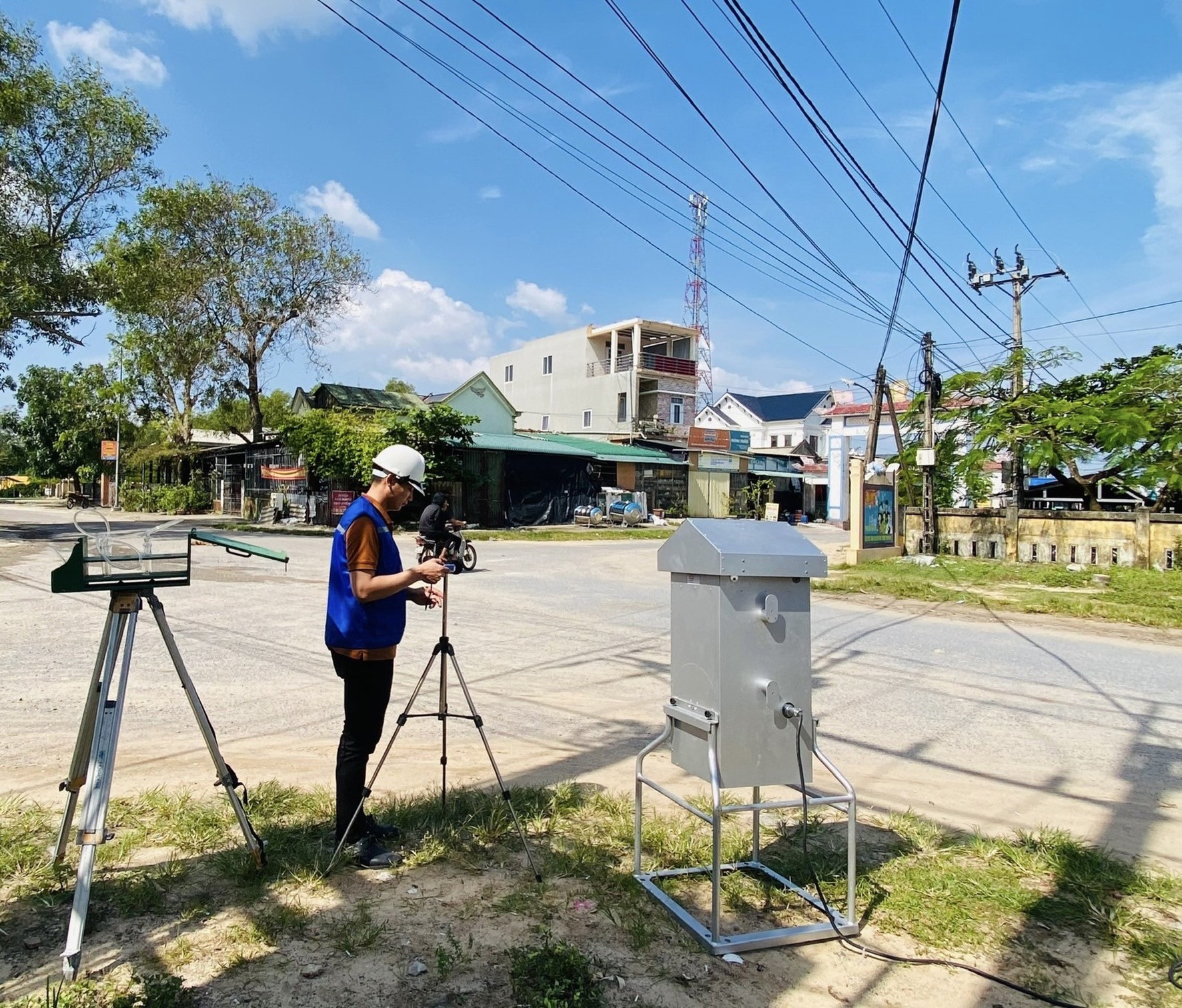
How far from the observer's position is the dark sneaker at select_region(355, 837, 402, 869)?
3.50 metres

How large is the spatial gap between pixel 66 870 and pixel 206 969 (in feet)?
3.35

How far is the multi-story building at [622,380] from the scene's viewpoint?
4738 cm

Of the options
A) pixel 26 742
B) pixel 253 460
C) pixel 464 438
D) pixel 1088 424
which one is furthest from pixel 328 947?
pixel 253 460

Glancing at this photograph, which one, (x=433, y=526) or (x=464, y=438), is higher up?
(x=464, y=438)

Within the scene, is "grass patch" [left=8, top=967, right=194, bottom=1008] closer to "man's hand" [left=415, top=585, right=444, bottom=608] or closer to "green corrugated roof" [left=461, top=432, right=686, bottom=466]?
"man's hand" [left=415, top=585, right=444, bottom=608]

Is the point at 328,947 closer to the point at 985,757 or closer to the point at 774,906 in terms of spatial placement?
the point at 774,906

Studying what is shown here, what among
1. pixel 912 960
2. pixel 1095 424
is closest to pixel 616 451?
pixel 1095 424

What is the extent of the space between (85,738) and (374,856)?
124 cm

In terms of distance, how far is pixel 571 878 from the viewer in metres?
3.51

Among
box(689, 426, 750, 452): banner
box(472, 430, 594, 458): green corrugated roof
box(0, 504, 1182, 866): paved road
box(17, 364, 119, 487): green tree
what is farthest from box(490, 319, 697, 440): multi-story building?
box(0, 504, 1182, 866): paved road

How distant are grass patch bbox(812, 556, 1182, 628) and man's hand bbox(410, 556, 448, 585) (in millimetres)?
11545

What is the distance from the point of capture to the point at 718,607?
→ 10.2 feet

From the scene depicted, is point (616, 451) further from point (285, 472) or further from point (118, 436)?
point (118, 436)

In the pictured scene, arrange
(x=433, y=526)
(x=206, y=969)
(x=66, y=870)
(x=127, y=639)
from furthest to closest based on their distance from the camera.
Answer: (x=433, y=526), (x=66, y=870), (x=127, y=639), (x=206, y=969)
